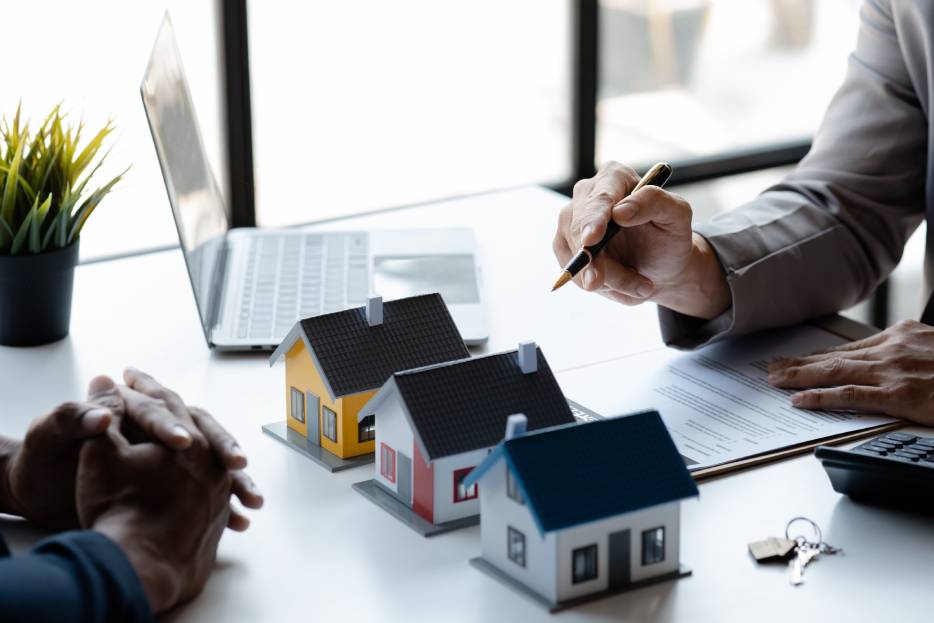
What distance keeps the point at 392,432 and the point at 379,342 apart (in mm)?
119

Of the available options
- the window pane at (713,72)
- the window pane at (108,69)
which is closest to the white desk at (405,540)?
Answer: the window pane at (108,69)

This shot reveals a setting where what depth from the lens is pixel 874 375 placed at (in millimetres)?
1190

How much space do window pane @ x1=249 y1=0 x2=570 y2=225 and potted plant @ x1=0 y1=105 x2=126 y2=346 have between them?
0.89m

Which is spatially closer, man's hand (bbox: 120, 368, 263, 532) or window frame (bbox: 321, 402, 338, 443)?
man's hand (bbox: 120, 368, 263, 532)

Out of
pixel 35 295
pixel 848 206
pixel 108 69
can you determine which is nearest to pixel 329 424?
pixel 35 295

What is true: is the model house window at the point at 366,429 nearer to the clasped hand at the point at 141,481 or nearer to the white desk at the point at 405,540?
the white desk at the point at 405,540

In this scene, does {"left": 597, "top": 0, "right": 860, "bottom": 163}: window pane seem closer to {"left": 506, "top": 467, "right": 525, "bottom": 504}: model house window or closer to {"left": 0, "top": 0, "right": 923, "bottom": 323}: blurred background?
{"left": 0, "top": 0, "right": 923, "bottom": 323}: blurred background

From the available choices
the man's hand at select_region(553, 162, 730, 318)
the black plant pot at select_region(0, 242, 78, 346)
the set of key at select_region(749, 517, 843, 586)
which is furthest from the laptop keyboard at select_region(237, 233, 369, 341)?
the set of key at select_region(749, 517, 843, 586)

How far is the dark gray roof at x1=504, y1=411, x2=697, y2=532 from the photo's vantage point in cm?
85

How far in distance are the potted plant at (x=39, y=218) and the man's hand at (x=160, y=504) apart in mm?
460

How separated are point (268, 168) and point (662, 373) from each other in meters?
1.26

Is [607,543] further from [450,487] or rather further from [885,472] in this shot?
[885,472]

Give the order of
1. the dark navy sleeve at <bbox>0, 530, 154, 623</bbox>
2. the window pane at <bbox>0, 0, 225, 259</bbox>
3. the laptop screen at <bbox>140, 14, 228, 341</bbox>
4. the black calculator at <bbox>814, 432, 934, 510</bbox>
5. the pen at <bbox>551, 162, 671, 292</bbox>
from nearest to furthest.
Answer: the dark navy sleeve at <bbox>0, 530, 154, 623</bbox> < the black calculator at <bbox>814, 432, 934, 510</bbox> < the pen at <bbox>551, 162, 671, 292</bbox> < the laptop screen at <bbox>140, 14, 228, 341</bbox> < the window pane at <bbox>0, 0, 225, 259</bbox>

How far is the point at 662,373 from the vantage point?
128cm
